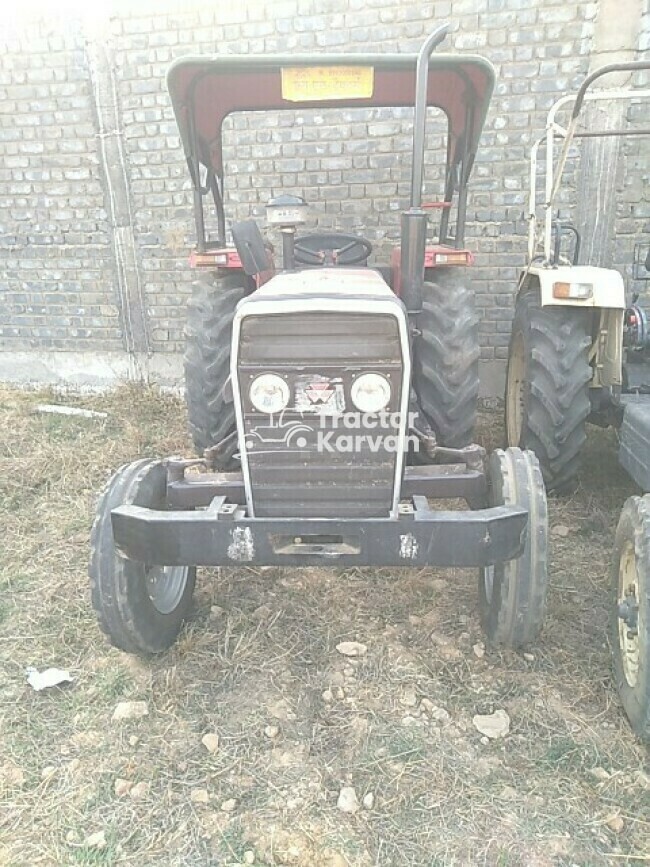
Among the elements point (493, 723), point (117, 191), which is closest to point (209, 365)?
point (493, 723)

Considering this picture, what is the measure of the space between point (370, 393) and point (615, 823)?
4.59ft

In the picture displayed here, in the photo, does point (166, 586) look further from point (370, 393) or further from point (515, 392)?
point (515, 392)

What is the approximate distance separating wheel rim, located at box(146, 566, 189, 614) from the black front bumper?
48 cm

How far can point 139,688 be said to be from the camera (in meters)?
2.49

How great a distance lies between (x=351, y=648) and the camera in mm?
2662

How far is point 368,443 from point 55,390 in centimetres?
473

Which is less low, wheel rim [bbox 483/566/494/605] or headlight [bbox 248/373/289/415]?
headlight [bbox 248/373/289/415]

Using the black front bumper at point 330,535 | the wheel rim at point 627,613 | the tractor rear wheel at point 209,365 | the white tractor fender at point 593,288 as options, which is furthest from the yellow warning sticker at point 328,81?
the wheel rim at point 627,613

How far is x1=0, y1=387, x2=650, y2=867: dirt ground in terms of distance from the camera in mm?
1900

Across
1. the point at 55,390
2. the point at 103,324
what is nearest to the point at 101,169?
the point at 103,324

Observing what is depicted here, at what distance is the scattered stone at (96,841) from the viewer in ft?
6.23

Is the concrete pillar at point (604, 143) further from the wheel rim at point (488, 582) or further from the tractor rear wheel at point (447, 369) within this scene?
the wheel rim at point (488, 582)

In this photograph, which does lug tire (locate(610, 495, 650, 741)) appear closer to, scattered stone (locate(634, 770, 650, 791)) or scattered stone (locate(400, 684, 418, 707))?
scattered stone (locate(634, 770, 650, 791))

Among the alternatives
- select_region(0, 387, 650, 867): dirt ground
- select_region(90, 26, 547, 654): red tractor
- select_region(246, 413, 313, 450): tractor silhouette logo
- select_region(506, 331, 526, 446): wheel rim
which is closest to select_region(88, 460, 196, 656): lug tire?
select_region(90, 26, 547, 654): red tractor
